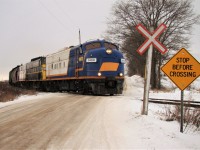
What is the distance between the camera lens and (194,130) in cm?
749

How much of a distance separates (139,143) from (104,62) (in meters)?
12.3

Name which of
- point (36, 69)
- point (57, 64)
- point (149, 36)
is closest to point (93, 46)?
point (57, 64)

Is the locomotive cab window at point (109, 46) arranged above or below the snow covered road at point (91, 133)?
above

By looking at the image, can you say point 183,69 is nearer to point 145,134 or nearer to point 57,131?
point 145,134

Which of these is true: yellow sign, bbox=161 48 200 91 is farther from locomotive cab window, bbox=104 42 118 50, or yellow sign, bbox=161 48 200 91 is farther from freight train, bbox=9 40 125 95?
locomotive cab window, bbox=104 42 118 50

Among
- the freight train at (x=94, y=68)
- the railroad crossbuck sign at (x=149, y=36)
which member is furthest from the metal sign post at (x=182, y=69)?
the freight train at (x=94, y=68)

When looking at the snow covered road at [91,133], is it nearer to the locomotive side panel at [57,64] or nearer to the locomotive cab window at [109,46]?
the locomotive cab window at [109,46]

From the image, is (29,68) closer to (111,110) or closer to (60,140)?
(111,110)

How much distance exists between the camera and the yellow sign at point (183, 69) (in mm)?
6930

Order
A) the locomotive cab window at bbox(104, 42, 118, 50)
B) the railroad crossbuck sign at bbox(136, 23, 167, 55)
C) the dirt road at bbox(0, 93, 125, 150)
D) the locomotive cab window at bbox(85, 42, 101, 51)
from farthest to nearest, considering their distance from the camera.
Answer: the locomotive cab window at bbox(104, 42, 118, 50)
the locomotive cab window at bbox(85, 42, 101, 51)
the railroad crossbuck sign at bbox(136, 23, 167, 55)
the dirt road at bbox(0, 93, 125, 150)

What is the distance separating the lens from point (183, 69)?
7031 millimetres

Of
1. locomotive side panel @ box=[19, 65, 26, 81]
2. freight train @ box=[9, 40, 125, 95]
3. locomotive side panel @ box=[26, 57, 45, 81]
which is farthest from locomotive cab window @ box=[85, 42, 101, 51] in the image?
locomotive side panel @ box=[19, 65, 26, 81]

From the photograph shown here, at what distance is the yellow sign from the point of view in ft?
22.7

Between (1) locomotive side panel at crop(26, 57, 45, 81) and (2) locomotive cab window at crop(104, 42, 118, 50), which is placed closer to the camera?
(2) locomotive cab window at crop(104, 42, 118, 50)
